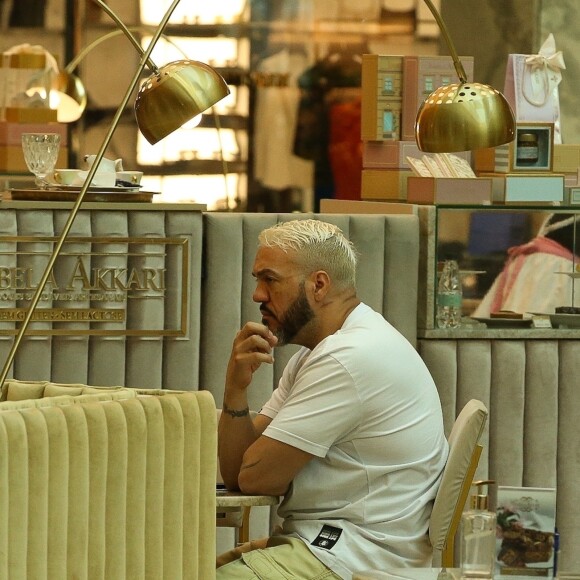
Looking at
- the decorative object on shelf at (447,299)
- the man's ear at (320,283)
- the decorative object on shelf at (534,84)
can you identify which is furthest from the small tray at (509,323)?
the man's ear at (320,283)

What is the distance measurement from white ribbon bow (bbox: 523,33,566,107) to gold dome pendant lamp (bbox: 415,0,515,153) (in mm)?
1271

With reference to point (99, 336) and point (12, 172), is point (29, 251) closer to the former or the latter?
point (99, 336)

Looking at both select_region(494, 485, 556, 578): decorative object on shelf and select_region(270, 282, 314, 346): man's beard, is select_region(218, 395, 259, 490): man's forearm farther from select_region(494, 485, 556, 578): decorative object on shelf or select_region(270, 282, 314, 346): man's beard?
select_region(494, 485, 556, 578): decorative object on shelf

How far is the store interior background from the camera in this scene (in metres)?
7.56

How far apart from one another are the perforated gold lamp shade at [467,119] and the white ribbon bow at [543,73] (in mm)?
1266

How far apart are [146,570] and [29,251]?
1.63m

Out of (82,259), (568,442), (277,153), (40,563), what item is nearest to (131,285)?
(82,259)

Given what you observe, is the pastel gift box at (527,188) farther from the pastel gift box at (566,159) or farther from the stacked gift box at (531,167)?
the pastel gift box at (566,159)

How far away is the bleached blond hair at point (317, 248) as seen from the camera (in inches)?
123

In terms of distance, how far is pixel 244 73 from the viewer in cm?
768

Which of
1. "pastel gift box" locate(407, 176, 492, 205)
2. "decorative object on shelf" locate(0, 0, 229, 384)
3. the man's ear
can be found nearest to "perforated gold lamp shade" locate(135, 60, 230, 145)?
"decorative object on shelf" locate(0, 0, 229, 384)

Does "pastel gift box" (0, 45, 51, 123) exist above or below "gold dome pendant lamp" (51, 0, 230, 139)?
above

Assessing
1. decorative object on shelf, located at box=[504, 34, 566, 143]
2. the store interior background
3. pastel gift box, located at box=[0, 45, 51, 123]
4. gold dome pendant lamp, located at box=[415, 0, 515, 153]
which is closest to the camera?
gold dome pendant lamp, located at box=[415, 0, 515, 153]

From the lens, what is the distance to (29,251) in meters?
3.87
